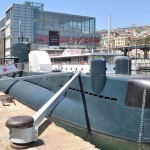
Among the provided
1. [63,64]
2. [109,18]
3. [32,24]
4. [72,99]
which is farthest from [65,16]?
[72,99]

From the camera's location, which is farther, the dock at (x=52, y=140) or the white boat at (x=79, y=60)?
the white boat at (x=79, y=60)

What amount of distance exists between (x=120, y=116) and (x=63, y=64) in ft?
76.7

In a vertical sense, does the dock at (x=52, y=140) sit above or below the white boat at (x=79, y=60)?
below

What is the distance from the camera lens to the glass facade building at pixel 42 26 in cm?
8469

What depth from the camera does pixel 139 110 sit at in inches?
349

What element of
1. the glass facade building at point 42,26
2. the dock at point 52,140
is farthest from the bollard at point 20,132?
the glass facade building at point 42,26

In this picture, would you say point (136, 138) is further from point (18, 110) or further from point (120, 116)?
point (18, 110)

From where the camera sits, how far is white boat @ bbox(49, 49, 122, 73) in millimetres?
27719

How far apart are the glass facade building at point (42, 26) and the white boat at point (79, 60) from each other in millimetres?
45807

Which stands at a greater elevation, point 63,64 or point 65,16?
point 65,16

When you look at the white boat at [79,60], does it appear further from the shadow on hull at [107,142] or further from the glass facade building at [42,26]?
the glass facade building at [42,26]

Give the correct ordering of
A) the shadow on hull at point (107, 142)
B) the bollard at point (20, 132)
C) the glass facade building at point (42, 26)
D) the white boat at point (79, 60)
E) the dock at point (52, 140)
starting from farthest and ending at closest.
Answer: the glass facade building at point (42, 26) < the white boat at point (79, 60) < the shadow on hull at point (107, 142) < the dock at point (52, 140) < the bollard at point (20, 132)

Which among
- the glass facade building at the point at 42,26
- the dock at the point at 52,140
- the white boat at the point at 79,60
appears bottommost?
the dock at the point at 52,140

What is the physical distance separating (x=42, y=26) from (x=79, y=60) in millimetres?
64453
